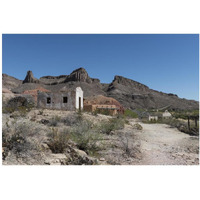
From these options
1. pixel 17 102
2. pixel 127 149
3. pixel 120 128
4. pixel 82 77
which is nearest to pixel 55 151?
pixel 127 149

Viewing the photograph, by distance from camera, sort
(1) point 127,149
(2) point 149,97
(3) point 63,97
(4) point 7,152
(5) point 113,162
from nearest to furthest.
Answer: (4) point 7,152 < (5) point 113,162 < (1) point 127,149 < (3) point 63,97 < (2) point 149,97

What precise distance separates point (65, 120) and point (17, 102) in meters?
7.19

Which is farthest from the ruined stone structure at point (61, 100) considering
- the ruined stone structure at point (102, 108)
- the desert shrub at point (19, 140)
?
the desert shrub at point (19, 140)

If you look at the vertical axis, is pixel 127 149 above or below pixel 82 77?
below

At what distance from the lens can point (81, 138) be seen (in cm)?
434

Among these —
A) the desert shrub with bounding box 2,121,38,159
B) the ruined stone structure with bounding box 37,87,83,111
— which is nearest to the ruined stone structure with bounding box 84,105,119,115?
the ruined stone structure with bounding box 37,87,83,111

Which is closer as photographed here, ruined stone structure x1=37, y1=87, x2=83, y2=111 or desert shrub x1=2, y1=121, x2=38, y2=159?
desert shrub x1=2, y1=121, x2=38, y2=159

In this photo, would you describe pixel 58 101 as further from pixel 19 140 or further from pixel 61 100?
pixel 19 140

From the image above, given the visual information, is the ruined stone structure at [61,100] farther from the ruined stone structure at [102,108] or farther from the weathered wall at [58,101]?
the ruined stone structure at [102,108]

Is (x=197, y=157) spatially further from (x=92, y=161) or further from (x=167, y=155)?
(x=92, y=161)

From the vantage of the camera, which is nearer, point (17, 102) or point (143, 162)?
point (143, 162)

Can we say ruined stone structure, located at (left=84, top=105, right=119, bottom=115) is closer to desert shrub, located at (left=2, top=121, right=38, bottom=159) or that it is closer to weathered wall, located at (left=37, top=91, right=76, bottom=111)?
weathered wall, located at (left=37, top=91, right=76, bottom=111)

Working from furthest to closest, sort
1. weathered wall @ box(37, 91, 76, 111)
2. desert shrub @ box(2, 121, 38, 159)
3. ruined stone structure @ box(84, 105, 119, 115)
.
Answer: ruined stone structure @ box(84, 105, 119, 115), weathered wall @ box(37, 91, 76, 111), desert shrub @ box(2, 121, 38, 159)

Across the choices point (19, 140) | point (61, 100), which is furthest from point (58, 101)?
point (19, 140)
